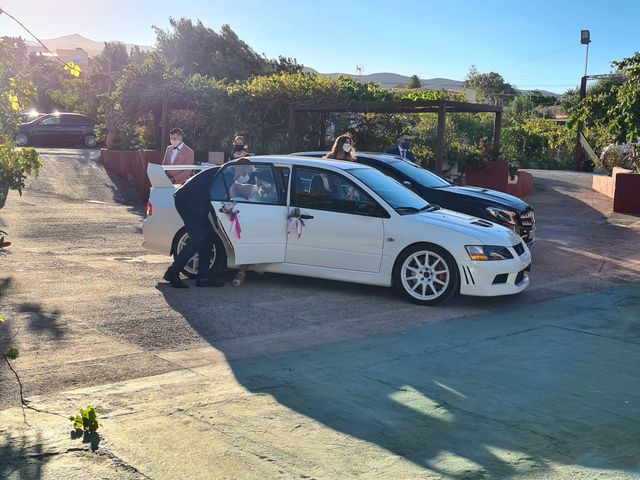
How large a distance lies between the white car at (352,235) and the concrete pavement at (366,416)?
146cm

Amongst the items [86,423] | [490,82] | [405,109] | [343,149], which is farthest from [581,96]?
[490,82]

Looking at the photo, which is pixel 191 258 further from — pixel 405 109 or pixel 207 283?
pixel 405 109

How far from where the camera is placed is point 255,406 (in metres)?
5.00

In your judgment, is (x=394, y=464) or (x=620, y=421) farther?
(x=620, y=421)

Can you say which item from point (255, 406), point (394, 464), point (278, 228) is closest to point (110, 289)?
point (278, 228)

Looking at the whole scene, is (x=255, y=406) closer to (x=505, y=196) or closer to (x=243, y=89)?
(x=505, y=196)

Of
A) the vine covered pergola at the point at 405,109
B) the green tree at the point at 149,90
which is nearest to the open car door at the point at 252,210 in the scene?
the vine covered pergola at the point at 405,109

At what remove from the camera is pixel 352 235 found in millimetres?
8586

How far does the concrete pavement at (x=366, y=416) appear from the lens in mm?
4105

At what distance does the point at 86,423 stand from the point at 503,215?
8157mm

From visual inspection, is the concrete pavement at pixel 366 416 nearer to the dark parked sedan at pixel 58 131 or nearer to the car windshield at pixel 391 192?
the car windshield at pixel 391 192

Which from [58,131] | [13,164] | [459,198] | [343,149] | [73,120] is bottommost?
[459,198]

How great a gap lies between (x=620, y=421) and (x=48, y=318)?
4.96 meters

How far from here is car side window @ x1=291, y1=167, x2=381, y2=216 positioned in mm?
8664
